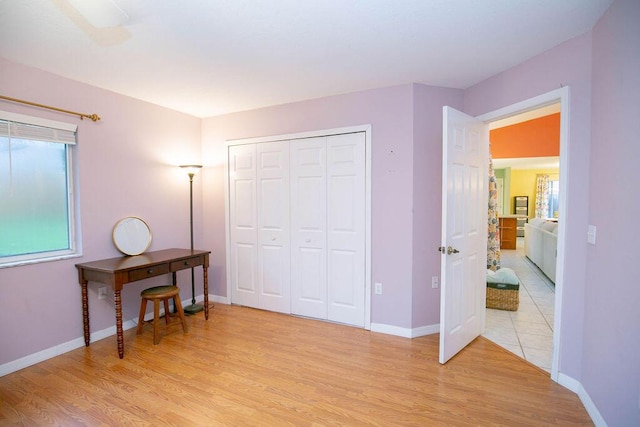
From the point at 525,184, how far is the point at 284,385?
11847mm

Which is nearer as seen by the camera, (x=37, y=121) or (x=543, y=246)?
(x=37, y=121)

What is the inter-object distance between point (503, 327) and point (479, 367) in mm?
993

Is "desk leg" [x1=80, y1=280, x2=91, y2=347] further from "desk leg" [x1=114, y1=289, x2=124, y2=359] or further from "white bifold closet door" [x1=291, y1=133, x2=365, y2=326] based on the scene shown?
"white bifold closet door" [x1=291, y1=133, x2=365, y2=326]

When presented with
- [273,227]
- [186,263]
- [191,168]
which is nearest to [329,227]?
[273,227]

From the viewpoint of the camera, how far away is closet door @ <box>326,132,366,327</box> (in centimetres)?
321

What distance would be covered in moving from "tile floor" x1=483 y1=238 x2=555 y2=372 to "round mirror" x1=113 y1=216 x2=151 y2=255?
3.61 m

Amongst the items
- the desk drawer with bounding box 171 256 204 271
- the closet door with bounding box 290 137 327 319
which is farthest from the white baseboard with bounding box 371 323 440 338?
the desk drawer with bounding box 171 256 204 271

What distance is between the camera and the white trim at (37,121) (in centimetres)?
237

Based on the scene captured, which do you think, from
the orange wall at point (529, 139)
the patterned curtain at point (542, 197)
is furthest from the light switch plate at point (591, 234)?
the patterned curtain at point (542, 197)

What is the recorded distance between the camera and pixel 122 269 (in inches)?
101

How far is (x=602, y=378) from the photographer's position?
1.79 m

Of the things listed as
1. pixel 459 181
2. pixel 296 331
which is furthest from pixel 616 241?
pixel 296 331

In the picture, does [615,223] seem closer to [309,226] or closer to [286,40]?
[286,40]

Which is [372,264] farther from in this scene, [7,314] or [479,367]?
[7,314]
